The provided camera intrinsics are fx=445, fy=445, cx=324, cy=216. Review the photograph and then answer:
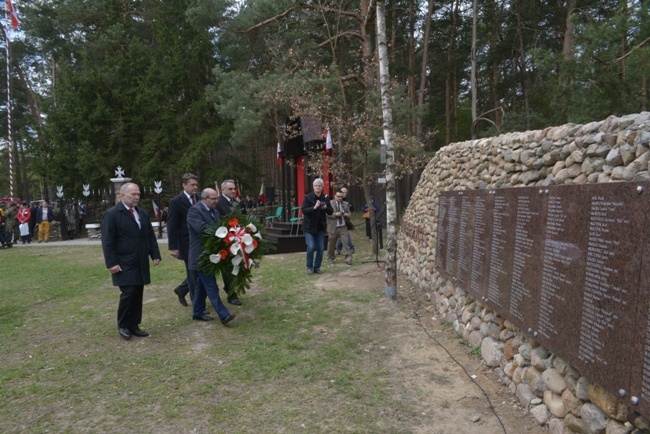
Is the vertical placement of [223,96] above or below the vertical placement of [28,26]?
below

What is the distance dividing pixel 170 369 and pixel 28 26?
3057 cm

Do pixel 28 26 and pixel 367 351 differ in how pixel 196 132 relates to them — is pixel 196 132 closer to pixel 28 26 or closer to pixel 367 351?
pixel 28 26

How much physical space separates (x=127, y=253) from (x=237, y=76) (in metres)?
15.7

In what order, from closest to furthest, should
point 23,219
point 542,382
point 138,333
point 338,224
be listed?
point 542,382 → point 138,333 → point 338,224 → point 23,219

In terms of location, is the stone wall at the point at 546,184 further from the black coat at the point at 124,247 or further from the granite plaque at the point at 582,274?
the black coat at the point at 124,247

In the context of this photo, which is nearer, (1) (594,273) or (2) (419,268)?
(1) (594,273)

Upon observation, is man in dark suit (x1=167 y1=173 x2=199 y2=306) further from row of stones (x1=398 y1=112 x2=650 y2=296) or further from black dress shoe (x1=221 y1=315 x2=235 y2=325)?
row of stones (x1=398 y1=112 x2=650 y2=296)

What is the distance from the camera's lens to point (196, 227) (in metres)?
5.50

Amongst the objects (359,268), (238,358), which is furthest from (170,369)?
(359,268)

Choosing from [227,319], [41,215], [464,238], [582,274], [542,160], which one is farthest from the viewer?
[41,215]

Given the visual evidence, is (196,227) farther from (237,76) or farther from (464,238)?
(237,76)

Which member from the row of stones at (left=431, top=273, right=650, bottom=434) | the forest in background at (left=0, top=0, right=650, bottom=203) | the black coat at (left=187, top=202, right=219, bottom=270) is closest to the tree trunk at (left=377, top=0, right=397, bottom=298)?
the row of stones at (left=431, top=273, right=650, bottom=434)

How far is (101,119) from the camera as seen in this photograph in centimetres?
2498

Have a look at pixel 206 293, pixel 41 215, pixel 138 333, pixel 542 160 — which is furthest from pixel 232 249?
pixel 41 215
